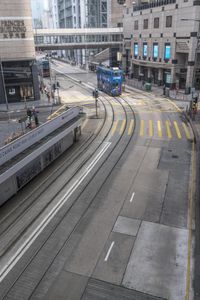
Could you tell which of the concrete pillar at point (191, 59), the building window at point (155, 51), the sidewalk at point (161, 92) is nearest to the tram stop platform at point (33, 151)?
the sidewalk at point (161, 92)

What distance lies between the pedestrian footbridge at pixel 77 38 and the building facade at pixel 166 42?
15.2m

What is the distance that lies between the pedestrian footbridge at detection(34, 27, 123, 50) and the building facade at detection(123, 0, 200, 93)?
15173 millimetres

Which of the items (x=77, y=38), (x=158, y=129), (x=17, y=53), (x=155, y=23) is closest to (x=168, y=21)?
(x=155, y=23)

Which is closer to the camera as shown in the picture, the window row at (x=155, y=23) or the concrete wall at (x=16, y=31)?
the concrete wall at (x=16, y=31)

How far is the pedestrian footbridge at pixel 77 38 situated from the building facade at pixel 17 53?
3751 cm

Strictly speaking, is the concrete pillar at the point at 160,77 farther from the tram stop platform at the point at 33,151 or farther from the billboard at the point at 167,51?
the tram stop platform at the point at 33,151

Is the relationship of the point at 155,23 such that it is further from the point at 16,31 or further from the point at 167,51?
the point at 16,31

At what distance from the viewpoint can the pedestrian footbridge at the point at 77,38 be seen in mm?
82281

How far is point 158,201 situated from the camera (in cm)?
1867

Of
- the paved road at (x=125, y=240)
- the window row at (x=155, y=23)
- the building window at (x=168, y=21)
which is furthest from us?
the window row at (x=155, y=23)

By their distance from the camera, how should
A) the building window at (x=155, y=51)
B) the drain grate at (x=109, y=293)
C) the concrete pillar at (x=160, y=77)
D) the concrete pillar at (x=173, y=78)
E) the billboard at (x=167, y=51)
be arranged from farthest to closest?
the concrete pillar at (x=160, y=77), the building window at (x=155, y=51), the billboard at (x=167, y=51), the concrete pillar at (x=173, y=78), the drain grate at (x=109, y=293)

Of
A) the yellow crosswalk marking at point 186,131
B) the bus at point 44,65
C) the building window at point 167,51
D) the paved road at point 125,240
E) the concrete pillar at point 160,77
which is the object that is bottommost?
the paved road at point 125,240

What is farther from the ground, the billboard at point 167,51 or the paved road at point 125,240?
the billboard at point 167,51

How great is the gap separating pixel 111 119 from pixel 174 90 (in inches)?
973
